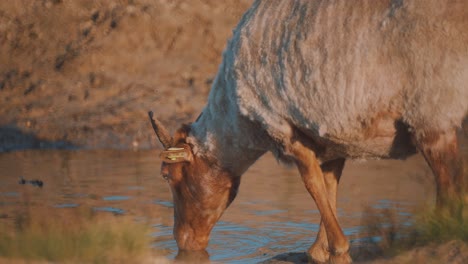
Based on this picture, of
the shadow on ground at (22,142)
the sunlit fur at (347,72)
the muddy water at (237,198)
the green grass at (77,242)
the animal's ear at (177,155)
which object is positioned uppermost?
the sunlit fur at (347,72)

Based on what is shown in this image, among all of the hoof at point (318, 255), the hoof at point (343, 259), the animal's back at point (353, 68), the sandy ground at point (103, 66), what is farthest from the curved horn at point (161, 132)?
the sandy ground at point (103, 66)

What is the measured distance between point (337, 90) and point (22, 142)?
805 cm

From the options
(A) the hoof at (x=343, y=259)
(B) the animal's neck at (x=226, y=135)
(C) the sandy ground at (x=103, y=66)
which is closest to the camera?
(A) the hoof at (x=343, y=259)

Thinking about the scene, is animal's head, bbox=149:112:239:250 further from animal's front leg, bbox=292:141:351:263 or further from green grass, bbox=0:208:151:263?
green grass, bbox=0:208:151:263

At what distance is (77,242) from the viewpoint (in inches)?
248

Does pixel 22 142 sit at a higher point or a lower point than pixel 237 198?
higher

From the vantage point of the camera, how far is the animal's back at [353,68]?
6113 millimetres

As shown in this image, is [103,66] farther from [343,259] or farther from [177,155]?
[343,259]

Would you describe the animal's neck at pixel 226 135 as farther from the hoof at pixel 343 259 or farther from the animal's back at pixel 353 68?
the hoof at pixel 343 259

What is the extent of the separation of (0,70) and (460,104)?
32.4 feet

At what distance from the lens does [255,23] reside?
23.1ft

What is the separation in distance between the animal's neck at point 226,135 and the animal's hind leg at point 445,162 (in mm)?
1459

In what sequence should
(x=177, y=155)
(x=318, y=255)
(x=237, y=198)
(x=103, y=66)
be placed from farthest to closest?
(x=103, y=66)
(x=237, y=198)
(x=177, y=155)
(x=318, y=255)

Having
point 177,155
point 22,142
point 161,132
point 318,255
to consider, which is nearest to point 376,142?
point 318,255
